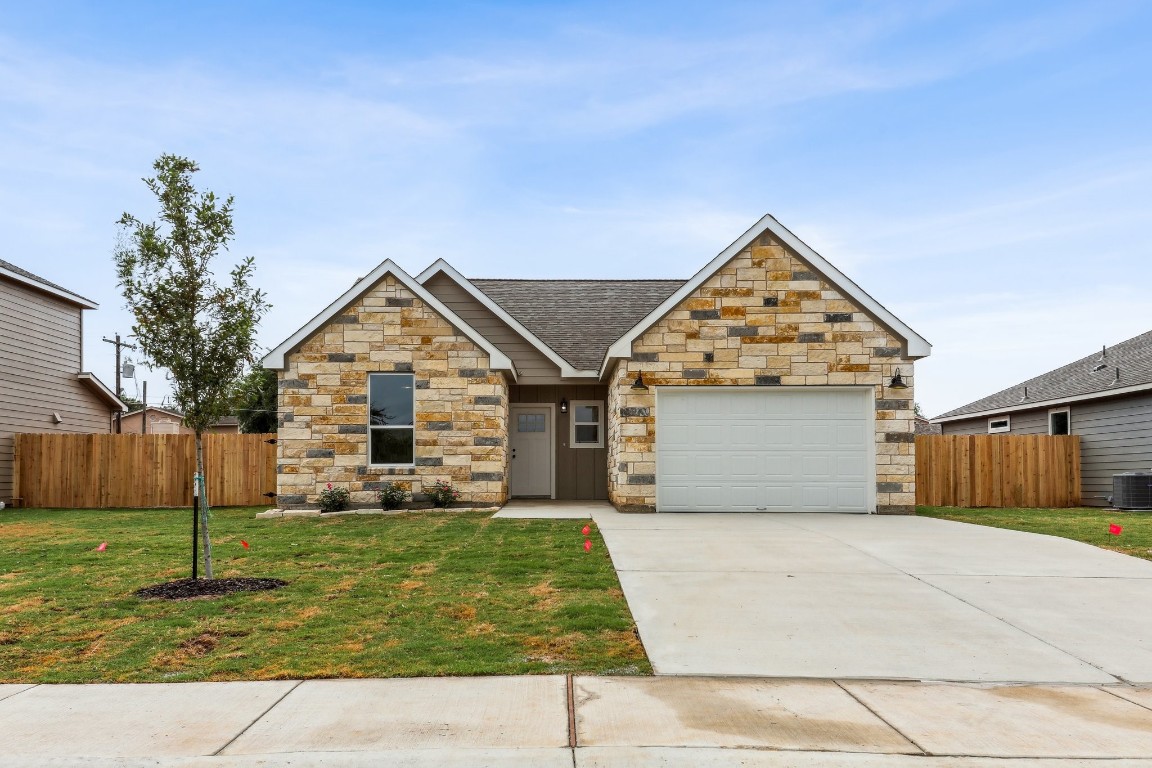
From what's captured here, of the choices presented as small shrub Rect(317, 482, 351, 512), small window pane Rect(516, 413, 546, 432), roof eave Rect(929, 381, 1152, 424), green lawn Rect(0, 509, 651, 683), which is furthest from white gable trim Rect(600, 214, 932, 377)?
roof eave Rect(929, 381, 1152, 424)

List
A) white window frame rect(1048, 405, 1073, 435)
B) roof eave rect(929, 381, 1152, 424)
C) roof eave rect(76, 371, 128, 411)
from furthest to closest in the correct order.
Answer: roof eave rect(76, 371, 128, 411)
white window frame rect(1048, 405, 1073, 435)
roof eave rect(929, 381, 1152, 424)

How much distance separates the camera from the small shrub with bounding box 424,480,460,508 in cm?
1543

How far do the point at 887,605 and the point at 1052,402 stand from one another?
57.0ft

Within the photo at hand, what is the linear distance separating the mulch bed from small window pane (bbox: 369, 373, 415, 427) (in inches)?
293

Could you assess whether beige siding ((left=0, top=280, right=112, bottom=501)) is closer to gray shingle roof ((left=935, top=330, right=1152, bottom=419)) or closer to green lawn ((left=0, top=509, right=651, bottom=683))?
green lawn ((left=0, top=509, right=651, bottom=683))

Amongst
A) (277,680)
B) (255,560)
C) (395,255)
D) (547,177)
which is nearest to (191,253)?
(255,560)

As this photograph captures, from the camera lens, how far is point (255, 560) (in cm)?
984

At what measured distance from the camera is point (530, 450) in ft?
61.8

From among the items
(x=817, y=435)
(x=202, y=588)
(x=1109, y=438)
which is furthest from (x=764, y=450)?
(x=1109, y=438)

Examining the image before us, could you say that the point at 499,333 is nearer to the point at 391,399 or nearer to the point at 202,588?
the point at 391,399

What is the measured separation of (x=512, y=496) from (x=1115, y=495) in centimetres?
1353

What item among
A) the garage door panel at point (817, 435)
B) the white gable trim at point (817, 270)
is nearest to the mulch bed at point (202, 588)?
the white gable trim at point (817, 270)

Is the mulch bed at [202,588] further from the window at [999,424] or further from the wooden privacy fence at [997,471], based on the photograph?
the window at [999,424]

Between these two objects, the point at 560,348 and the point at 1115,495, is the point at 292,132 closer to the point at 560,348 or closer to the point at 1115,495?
the point at 560,348
